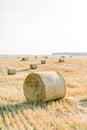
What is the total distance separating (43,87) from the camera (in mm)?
10453

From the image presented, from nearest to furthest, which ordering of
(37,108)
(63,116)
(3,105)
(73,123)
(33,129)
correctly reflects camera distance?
(33,129) < (73,123) < (63,116) < (37,108) < (3,105)

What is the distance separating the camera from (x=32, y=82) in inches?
442

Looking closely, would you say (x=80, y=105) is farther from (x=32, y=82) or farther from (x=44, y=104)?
(x=32, y=82)

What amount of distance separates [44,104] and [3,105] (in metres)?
1.66

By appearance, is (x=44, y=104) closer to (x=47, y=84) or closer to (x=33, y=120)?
(x=47, y=84)

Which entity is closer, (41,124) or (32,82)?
(41,124)

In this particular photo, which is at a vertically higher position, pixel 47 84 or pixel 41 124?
pixel 47 84

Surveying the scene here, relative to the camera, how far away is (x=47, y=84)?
10500 mm

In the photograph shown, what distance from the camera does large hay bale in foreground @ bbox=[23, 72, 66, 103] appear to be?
10488 millimetres

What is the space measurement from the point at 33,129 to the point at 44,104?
2937mm

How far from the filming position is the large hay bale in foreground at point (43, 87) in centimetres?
1049

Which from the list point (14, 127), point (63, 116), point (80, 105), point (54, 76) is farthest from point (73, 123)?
point (54, 76)

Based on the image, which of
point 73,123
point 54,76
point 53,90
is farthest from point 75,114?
point 54,76

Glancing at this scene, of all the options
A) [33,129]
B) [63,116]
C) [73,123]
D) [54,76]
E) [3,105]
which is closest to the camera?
[33,129]
